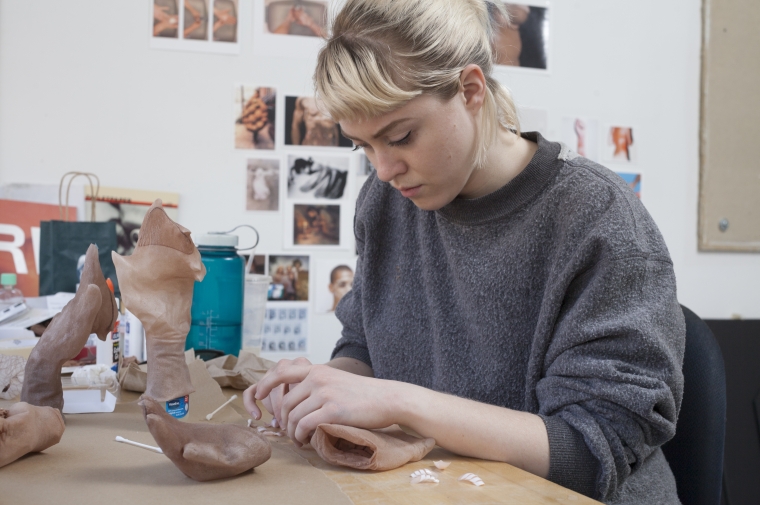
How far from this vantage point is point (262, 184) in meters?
1.69

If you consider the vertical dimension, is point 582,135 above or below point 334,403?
above

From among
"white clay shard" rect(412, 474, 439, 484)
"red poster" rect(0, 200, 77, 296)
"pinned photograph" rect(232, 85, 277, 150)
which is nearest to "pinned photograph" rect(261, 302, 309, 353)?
"pinned photograph" rect(232, 85, 277, 150)

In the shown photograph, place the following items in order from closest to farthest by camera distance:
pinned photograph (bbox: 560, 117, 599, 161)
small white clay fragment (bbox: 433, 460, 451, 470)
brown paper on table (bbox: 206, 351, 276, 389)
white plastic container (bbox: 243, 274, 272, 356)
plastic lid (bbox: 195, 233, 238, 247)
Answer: small white clay fragment (bbox: 433, 460, 451, 470), brown paper on table (bbox: 206, 351, 276, 389), plastic lid (bbox: 195, 233, 238, 247), white plastic container (bbox: 243, 274, 272, 356), pinned photograph (bbox: 560, 117, 599, 161)

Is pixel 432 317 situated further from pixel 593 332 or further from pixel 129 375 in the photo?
pixel 129 375

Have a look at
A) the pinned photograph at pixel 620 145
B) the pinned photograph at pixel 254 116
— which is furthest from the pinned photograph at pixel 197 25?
the pinned photograph at pixel 620 145

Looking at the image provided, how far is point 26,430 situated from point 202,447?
0.56ft

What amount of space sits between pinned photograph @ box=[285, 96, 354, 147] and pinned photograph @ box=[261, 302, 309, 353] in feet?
1.36

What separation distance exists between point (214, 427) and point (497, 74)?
1.43 meters

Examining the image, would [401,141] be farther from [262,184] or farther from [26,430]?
[262,184]

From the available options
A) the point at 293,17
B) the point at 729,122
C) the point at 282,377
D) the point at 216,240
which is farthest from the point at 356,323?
the point at 729,122

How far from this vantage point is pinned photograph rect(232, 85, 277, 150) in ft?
5.49

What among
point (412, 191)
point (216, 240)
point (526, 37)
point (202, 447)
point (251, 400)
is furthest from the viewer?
point (526, 37)

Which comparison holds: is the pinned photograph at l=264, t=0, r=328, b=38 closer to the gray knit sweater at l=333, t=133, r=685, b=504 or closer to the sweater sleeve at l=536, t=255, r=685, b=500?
the gray knit sweater at l=333, t=133, r=685, b=504

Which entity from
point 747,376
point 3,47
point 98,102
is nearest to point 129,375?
point 98,102
